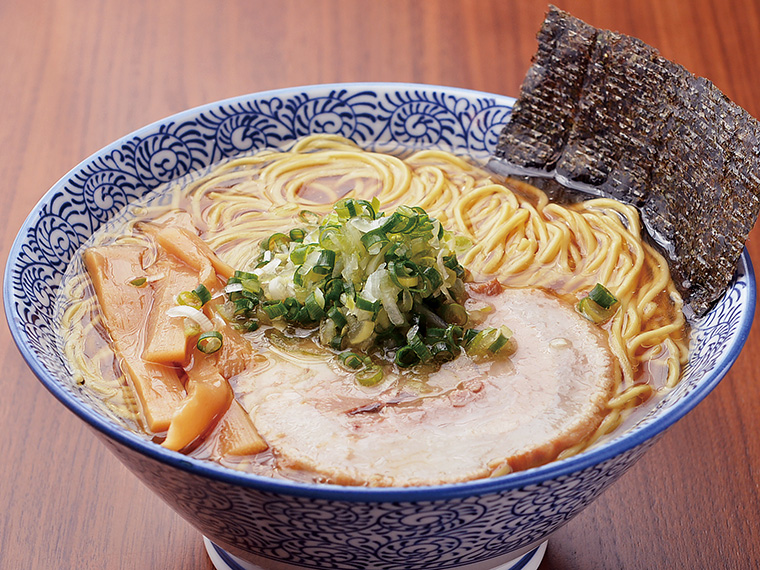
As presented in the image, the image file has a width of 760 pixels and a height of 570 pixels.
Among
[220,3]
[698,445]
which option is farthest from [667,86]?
[220,3]

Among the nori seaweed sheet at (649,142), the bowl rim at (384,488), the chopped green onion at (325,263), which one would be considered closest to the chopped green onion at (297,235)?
the chopped green onion at (325,263)

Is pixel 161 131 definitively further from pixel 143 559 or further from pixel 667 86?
pixel 667 86

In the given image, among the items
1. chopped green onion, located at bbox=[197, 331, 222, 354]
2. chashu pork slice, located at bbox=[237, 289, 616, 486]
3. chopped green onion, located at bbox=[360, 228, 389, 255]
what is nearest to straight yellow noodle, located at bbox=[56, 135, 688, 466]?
chashu pork slice, located at bbox=[237, 289, 616, 486]

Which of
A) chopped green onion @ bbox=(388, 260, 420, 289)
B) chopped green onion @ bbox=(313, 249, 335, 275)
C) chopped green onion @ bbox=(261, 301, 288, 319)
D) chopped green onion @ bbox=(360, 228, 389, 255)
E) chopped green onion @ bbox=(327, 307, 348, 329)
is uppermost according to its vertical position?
chopped green onion @ bbox=(360, 228, 389, 255)

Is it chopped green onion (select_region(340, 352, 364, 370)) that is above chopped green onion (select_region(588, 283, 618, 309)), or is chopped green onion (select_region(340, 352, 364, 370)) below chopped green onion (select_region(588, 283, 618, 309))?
above

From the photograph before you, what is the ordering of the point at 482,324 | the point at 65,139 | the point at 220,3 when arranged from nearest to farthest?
the point at 482,324 → the point at 65,139 → the point at 220,3

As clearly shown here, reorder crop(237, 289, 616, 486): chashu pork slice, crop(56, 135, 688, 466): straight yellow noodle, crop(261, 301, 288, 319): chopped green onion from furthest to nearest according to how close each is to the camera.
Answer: crop(56, 135, 688, 466): straight yellow noodle < crop(261, 301, 288, 319): chopped green onion < crop(237, 289, 616, 486): chashu pork slice

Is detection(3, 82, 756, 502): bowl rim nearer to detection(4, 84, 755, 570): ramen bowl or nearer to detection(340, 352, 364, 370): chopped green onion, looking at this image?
detection(4, 84, 755, 570): ramen bowl

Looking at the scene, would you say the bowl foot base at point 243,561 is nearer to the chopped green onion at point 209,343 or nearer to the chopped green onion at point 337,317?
the chopped green onion at point 209,343
